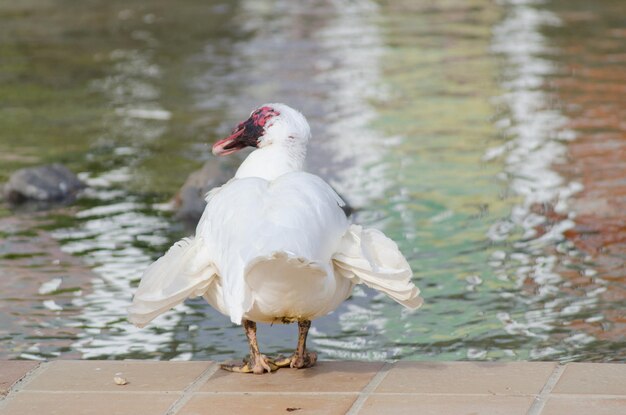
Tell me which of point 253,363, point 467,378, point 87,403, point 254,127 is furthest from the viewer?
point 254,127

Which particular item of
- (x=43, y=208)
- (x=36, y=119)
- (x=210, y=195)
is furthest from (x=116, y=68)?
(x=210, y=195)

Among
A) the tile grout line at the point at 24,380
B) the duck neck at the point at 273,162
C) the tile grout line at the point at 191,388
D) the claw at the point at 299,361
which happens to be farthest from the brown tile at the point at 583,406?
the tile grout line at the point at 24,380

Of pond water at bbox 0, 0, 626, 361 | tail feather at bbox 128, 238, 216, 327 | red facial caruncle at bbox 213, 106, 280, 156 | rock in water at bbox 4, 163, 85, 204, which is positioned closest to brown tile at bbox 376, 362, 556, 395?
tail feather at bbox 128, 238, 216, 327

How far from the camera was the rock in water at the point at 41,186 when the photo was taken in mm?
9945

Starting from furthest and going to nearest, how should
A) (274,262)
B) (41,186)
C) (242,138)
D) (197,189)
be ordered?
(41,186)
(197,189)
(242,138)
(274,262)

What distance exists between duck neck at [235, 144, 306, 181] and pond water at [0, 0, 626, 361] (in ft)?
4.69

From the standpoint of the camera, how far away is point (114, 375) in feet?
17.1

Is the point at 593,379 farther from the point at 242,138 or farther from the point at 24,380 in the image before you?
the point at 24,380

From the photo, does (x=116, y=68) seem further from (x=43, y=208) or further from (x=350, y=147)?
(x=43, y=208)

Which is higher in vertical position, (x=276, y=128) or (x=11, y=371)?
(x=276, y=128)

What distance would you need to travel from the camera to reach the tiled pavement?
471 cm

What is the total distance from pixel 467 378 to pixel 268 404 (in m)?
0.79

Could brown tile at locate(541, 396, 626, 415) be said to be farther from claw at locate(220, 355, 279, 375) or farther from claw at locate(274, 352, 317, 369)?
claw at locate(220, 355, 279, 375)

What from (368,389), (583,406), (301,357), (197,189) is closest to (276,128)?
(301,357)
